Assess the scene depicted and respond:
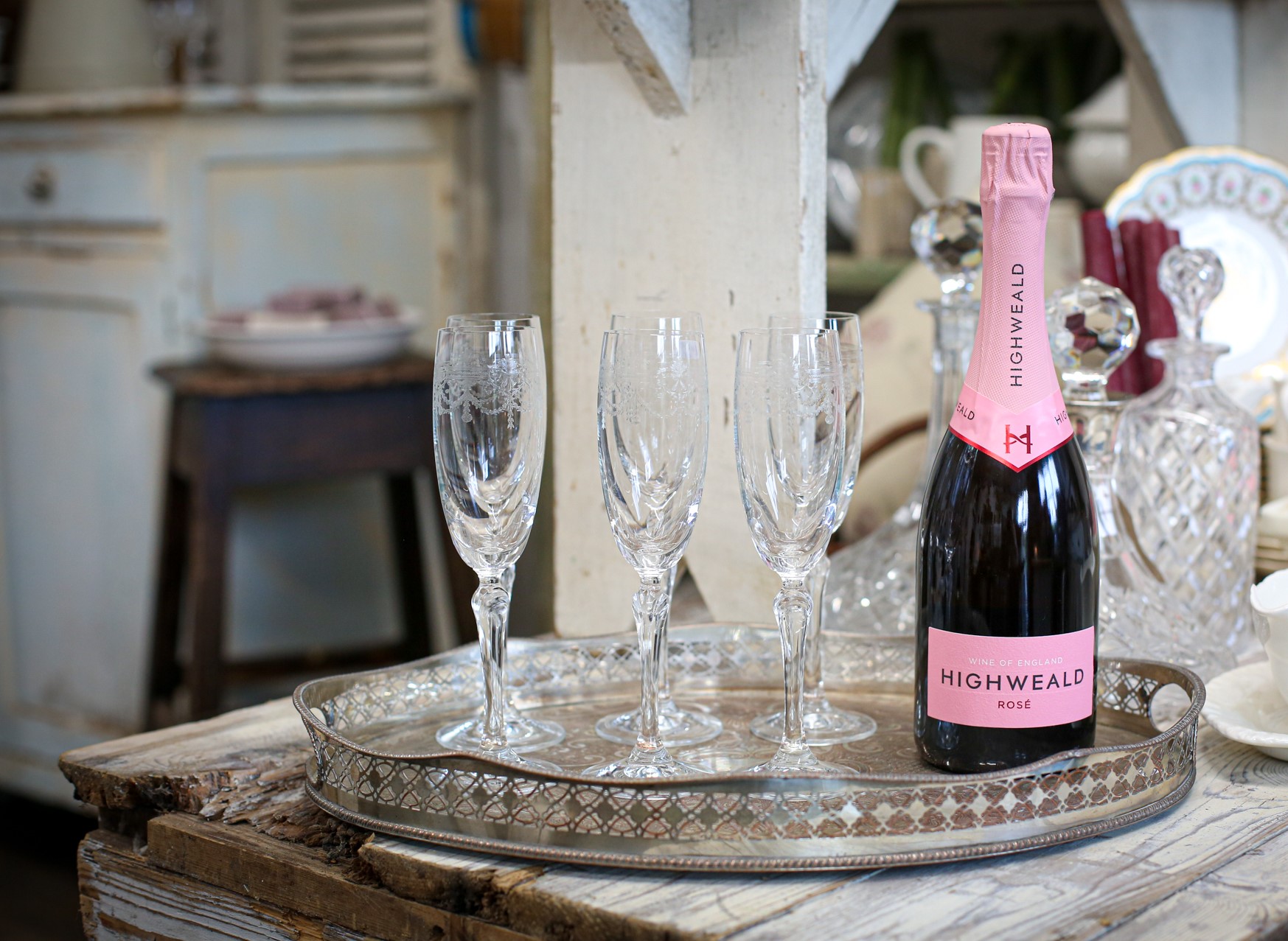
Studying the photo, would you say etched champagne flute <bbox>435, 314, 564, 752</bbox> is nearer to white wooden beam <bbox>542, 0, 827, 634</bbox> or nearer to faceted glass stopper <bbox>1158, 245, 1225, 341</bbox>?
white wooden beam <bbox>542, 0, 827, 634</bbox>

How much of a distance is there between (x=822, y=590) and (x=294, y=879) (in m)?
0.31

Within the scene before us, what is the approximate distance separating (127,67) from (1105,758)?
2.24 m

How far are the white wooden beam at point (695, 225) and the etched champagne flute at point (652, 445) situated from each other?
292mm

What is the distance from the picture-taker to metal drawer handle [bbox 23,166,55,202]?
2.18 m

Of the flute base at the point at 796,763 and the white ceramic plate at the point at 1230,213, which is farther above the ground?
the white ceramic plate at the point at 1230,213

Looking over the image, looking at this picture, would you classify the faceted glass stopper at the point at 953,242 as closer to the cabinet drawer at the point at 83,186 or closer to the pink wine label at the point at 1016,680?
the pink wine label at the point at 1016,680

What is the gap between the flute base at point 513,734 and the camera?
0.73 metres

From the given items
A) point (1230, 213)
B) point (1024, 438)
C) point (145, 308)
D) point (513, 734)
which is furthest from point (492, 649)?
point (145, 308)

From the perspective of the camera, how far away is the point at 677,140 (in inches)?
37.8

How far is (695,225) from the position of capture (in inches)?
37.9

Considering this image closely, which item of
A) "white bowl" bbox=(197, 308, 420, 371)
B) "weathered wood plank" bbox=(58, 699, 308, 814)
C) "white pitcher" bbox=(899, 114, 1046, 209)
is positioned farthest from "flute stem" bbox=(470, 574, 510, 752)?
"white bowl" bbox=(197, 308, 420, 371)

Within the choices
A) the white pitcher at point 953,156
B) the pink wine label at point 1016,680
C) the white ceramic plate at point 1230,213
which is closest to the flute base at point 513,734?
the pink wine label at point 1016,680

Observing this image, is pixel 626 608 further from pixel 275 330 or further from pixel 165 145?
pixel 165 145

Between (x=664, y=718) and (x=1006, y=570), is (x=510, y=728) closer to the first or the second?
(x=664, y=718)
